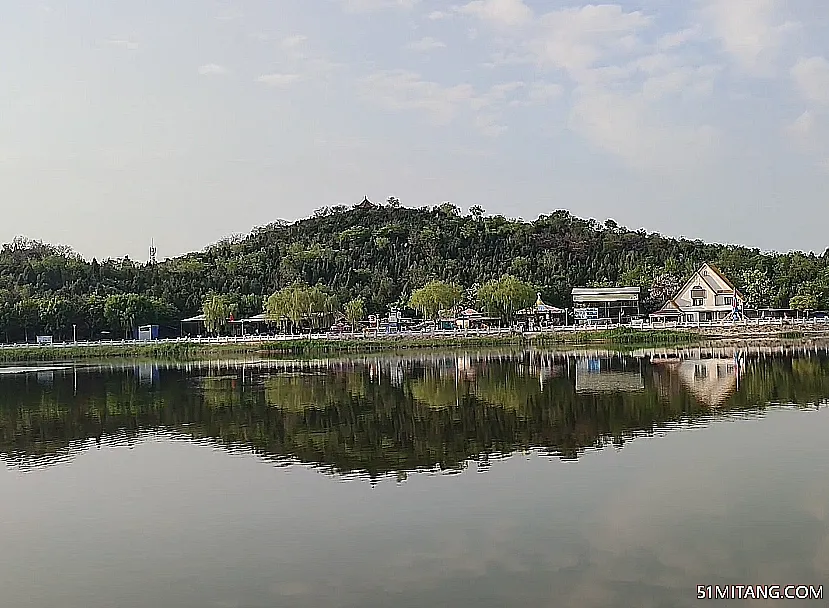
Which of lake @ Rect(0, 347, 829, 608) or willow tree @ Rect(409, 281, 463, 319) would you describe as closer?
lake @ Rect(0, 347, 829, 608)

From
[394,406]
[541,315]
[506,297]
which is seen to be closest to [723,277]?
[541,315]

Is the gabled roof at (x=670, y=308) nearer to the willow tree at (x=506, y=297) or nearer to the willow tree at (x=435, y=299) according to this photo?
the willow tree at (x=506, y=297)

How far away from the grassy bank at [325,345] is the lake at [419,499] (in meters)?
23.1

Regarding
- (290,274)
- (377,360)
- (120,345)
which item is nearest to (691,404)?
(377,360)

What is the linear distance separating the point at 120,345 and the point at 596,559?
45004 millimetres

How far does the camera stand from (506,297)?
57.9m

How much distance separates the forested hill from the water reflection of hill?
28236mm

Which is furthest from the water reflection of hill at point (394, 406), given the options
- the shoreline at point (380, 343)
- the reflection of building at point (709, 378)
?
the shoreline at point (380, 343)

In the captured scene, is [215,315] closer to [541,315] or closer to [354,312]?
[354,312]

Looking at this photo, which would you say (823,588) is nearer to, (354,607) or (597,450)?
(354,607)

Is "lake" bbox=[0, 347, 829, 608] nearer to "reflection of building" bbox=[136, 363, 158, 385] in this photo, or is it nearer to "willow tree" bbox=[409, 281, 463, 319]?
"reflection of building" bbox=[136, 363, 158, 385]

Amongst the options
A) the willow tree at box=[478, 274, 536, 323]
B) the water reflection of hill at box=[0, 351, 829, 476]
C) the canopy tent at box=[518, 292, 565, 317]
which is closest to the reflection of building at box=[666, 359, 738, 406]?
the water reflection of hill at box=[0, 351, 829, 476]

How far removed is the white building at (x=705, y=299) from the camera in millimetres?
65688

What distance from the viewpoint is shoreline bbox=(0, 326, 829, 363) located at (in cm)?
4825
